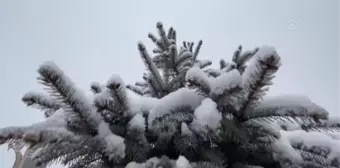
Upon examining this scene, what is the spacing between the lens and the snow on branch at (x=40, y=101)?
1.11 metres

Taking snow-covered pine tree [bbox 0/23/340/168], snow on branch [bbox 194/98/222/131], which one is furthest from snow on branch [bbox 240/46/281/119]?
snow on branch [bbox 194/98/222/131]

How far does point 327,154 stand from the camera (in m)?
1.15

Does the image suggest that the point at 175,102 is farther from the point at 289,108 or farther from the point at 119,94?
the point at 289,108

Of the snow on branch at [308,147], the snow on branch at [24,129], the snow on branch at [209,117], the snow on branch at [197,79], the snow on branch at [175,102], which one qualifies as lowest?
the snow on branch at [308,147]

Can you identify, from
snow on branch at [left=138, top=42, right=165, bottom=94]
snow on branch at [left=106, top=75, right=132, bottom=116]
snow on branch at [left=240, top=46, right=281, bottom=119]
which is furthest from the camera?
snow on branch at [left=138, top=42, right=165, bottom=94]

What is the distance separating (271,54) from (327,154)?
1.89 feet

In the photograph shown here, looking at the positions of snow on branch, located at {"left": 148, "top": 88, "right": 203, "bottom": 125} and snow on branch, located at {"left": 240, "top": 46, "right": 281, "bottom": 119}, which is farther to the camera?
snow on branch, located at {"left": 148, "top": 88, "right": 203, "bottom": 125}

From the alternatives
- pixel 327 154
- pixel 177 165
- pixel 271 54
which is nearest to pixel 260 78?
pixel 271 54

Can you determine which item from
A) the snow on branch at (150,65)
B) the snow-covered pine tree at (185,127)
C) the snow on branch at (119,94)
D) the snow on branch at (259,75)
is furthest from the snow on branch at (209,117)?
the snow on branch at (150,65)

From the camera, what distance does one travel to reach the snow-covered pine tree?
973 mm

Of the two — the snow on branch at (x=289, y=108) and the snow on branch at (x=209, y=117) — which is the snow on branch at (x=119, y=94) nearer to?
the snow on branch at (x=209, y=117)

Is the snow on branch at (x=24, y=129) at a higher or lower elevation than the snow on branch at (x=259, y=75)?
higher

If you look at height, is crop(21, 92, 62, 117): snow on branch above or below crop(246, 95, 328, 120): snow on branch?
above

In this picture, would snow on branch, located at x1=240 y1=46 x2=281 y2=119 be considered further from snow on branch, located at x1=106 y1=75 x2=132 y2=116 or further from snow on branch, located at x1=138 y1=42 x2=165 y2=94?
snow on branch, located at x1=138 y1=42 x2=165 y2=94
